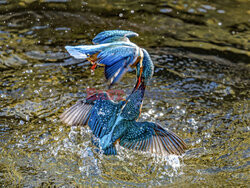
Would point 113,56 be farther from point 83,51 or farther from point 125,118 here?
point 125,118

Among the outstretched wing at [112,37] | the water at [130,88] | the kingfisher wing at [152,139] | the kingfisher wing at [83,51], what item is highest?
the kingfisher wing at [83,51]

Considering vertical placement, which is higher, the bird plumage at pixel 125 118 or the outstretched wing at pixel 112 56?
the outstretched wing at pixel 112 56

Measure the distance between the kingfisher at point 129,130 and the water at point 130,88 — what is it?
33cm

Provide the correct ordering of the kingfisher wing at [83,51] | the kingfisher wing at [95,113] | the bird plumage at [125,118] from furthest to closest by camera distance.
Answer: the kingfisher wing at [95,113], the bird plumage at [125,118], the kingfisher wing at [83,51]

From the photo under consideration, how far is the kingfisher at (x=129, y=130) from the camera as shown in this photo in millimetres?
3287

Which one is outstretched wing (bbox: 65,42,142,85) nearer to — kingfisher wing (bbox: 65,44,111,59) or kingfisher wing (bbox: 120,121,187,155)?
kingfisher wing (bbox: 65,44,111,59)

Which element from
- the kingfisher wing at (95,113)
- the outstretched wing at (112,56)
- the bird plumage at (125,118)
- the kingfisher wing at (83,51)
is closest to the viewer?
the outstretched wing at (112,56)

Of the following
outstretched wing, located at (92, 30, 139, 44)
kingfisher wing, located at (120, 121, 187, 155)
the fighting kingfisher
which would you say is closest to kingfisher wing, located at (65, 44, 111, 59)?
the fighting kingfisher

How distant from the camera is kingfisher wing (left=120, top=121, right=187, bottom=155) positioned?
3260mm

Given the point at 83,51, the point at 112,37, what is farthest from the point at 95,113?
the point at 83,51

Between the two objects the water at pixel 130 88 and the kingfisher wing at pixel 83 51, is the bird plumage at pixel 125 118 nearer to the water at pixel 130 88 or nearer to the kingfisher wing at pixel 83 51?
the kingfisher wing at pixel 83 51

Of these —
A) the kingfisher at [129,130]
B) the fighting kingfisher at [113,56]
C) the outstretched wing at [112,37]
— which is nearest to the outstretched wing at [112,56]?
the fighting kingfisher at [113,56]

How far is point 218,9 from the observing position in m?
6.83

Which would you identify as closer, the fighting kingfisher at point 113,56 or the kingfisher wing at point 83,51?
the fighting kingfisher at point 113,56
